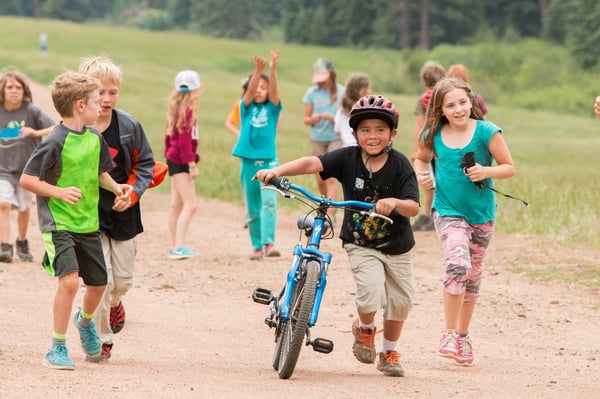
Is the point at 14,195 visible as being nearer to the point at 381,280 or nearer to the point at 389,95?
the point at 381,280

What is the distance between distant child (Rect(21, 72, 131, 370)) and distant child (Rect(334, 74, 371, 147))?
726 cm

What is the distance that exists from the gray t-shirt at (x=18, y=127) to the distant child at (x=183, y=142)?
4.74 feet

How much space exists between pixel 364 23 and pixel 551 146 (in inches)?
2639

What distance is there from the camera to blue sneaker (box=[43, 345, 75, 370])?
696 centimetres

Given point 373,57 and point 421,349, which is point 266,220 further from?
point 373,57

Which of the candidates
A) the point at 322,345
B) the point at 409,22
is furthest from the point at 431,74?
the point at 409,22

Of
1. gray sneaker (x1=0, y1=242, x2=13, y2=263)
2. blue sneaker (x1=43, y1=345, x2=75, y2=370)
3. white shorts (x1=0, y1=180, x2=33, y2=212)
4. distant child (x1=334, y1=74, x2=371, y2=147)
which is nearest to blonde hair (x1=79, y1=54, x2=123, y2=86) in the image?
blue sneaker (x1=43, y1=345, x2=75, y2=370)

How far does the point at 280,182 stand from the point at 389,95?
50.0 m

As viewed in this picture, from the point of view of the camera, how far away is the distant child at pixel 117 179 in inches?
301

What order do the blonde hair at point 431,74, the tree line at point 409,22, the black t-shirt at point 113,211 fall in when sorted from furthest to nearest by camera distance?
the tree line at point 409,22, the blonde hair at point 431,74, the black t-shirt at point 113,211

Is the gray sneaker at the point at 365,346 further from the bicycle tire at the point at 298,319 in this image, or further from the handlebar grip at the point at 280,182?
the handlebar grip at the point at 280,182

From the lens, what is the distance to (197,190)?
2045 cm

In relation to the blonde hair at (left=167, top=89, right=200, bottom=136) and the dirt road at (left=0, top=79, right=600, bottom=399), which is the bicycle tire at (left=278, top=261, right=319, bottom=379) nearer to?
the dirt road at (left=0, top=79, right=600, bottom=399)

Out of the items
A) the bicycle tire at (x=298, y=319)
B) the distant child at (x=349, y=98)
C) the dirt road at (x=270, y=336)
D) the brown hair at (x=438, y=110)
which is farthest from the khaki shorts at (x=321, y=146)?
the bicycle tire at (x=298, y=319)
